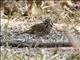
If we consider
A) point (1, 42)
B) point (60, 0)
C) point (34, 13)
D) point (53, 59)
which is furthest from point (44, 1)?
point (53, 59)

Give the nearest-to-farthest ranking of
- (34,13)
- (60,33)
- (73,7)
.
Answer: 1. (60,33)
2. (34,13)
3. (73,7)

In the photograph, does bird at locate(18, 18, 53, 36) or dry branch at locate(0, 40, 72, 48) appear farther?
bird at locate(18, 18, 53, 36)

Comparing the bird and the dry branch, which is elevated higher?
the bird

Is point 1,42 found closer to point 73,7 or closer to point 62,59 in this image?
point 62,59

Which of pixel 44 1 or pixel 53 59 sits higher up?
pixel 44 1

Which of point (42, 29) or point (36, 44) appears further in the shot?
point (42, 29)

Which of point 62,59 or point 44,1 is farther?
point 44,1

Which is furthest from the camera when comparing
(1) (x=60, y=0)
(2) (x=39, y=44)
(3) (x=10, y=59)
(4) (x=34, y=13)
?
(1) (x=60, y=0)

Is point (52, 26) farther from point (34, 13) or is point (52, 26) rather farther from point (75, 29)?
point (34, 13)

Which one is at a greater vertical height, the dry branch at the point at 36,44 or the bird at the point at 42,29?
Result: the bird at the point at 42,29

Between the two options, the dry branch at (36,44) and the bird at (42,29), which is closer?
the dry branch at (36,44)
